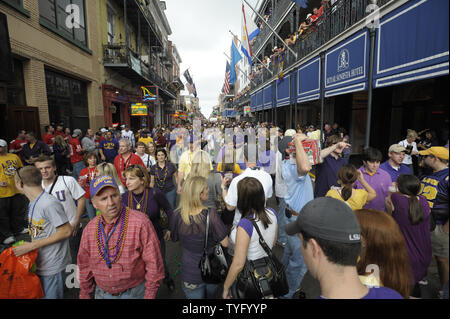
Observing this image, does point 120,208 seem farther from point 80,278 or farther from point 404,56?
point 404,56

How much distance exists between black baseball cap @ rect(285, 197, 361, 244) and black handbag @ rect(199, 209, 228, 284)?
1.32m

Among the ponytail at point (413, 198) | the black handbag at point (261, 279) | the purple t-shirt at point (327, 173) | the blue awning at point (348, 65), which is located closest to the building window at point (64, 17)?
the blue awning at point (348, 65)

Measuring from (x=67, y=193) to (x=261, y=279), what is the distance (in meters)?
2.85

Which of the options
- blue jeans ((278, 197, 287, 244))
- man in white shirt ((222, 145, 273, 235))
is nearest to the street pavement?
blue jeans ((278, 197, 287, 244))

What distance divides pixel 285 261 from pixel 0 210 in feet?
18.5

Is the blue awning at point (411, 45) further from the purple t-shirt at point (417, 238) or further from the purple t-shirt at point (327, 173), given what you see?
the purple t-shirt at point (417, 238)

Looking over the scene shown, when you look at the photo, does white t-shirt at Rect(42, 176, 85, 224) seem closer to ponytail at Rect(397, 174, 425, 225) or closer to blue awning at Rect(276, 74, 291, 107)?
ponytail at Rect(397, 174, 425, 225)

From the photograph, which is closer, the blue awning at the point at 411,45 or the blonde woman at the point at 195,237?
the blonde woman at the point at 195,237

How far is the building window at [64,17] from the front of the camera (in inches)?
399

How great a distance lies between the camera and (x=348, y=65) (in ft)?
24.6

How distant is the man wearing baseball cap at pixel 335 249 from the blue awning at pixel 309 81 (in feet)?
32.3

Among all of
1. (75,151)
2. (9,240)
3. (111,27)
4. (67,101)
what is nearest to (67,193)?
(9,240)

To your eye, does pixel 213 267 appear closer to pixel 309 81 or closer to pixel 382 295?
pixel 382 295

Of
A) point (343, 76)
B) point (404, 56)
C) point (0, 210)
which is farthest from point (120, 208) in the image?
point (343, 76)
